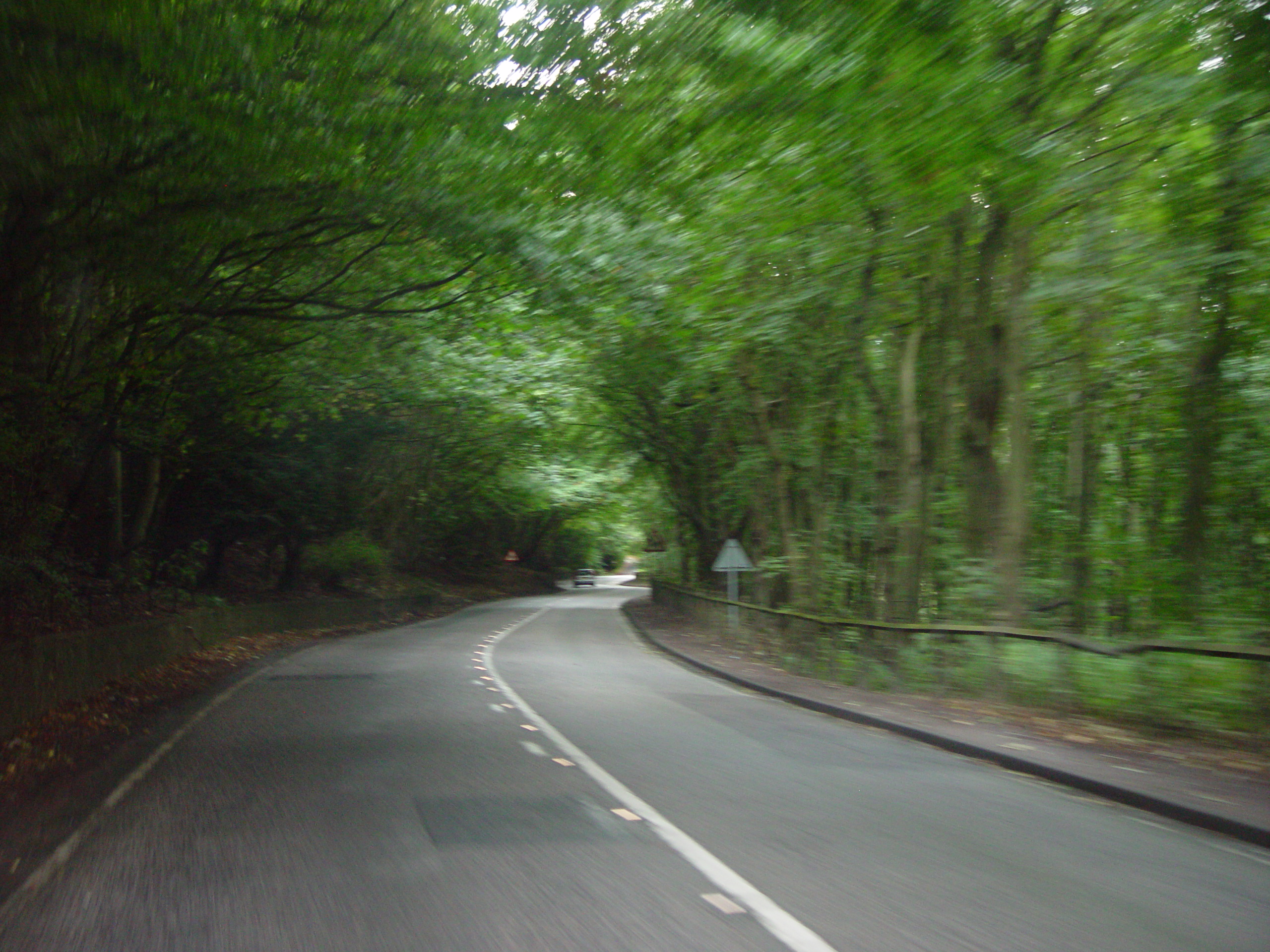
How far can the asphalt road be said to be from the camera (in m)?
4.79

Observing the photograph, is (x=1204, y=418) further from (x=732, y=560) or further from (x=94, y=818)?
(x=94, y=818)

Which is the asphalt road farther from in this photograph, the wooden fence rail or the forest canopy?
the forest canopy

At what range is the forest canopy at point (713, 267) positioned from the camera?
8023 mm

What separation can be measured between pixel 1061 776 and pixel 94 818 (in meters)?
7.34

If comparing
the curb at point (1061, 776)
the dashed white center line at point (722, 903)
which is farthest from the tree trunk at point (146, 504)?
the dashed white center line at point (722, 903)

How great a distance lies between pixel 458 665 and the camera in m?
19.1

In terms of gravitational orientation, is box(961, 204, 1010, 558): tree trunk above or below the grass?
above

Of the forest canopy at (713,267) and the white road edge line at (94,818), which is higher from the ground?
the forest canopy at (713,267)

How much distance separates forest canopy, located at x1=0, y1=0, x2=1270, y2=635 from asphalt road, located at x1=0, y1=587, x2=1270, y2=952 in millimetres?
4951

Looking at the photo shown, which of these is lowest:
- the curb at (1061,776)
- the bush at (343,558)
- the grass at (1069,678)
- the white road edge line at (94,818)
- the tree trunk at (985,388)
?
the white road edge line at (94,818)

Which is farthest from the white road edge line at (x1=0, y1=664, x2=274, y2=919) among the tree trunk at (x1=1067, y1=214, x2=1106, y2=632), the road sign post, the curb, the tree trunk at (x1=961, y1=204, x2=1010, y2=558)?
the tree trunk at (x1=1067, y1=214, x2=1106, y2=632)

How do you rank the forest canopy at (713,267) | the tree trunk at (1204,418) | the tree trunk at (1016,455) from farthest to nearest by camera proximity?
the tree trunk at (1016,455)
the tree trunk at (1204,418)
the forest canopy at (713,267)

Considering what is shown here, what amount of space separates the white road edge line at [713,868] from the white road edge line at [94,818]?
354cm

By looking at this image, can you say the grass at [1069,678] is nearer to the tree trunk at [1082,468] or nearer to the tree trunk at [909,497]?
the tree trunk at [909,497]
